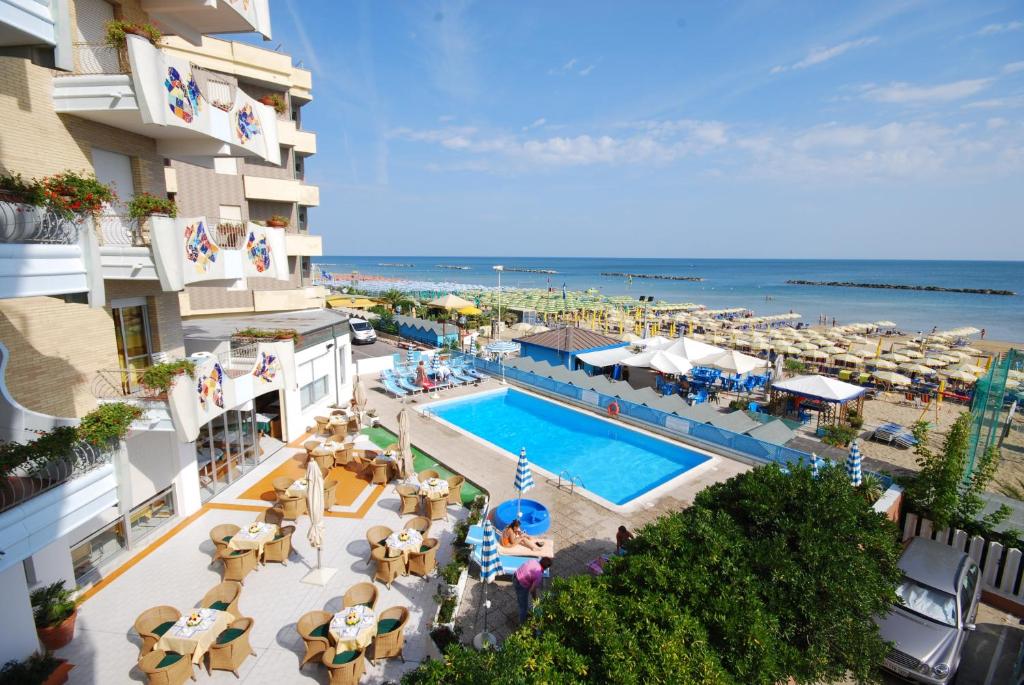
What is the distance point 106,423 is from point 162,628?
341 cm

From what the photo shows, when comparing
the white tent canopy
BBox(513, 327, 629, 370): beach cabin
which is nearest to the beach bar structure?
the white tent canopy

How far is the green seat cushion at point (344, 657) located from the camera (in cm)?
711

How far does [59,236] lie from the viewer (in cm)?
695

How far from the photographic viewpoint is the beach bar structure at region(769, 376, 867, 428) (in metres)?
19.3

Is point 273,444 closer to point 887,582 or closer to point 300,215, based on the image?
point 300,215

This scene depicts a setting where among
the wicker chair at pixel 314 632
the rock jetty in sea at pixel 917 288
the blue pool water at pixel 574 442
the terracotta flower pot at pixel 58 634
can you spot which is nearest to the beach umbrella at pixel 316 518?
the wicker chair at pixel 314 632

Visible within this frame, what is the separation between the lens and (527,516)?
11.8 meters

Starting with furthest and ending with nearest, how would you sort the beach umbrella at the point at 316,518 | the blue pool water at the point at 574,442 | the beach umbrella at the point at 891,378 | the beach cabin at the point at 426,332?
the beach cabin at the point at 426,332, the beach umbrella at the point at 891,378, the blue pool water at the point at 574,442, the beach umbrella at the point at 316,518

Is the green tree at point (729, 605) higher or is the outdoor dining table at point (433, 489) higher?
the green tree at point (729, 605)

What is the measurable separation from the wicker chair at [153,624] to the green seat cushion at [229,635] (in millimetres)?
838

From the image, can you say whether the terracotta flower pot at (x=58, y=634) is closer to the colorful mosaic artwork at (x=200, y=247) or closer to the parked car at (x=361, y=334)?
the colorful mosaic artwork at (x=200, y=247)

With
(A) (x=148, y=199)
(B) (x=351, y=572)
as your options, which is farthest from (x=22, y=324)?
(B) (x=351, y=572)

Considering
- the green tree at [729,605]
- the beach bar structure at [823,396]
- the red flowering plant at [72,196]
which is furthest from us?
the beach bar structure at [823,396]

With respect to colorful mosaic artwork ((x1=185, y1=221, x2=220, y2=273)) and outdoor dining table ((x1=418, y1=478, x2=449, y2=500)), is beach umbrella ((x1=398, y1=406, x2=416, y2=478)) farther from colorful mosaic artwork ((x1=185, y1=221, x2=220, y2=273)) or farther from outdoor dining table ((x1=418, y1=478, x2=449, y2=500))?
colorful mosaic artwork ((x1=185, y1=221, x2=220, y2=273))
